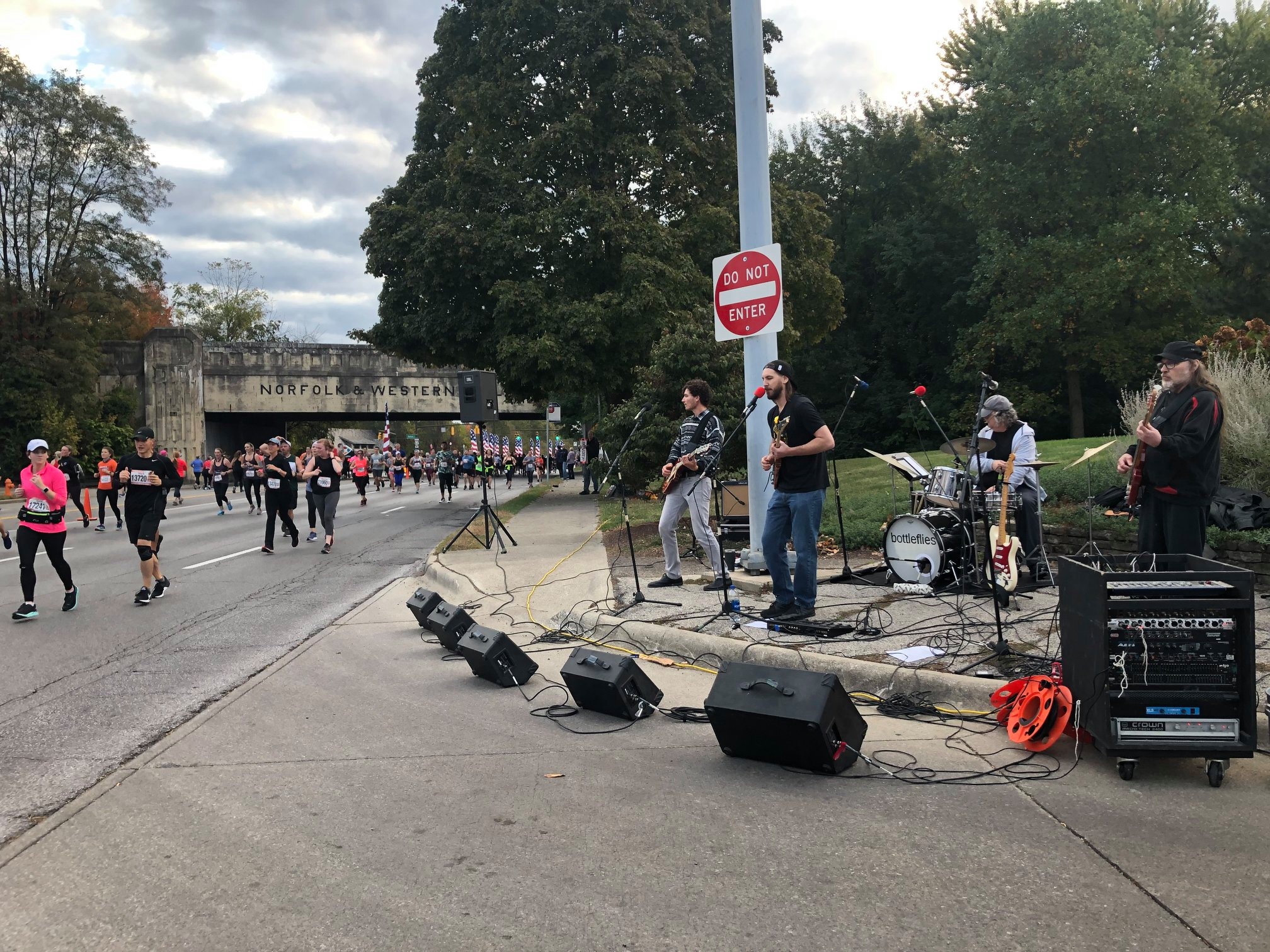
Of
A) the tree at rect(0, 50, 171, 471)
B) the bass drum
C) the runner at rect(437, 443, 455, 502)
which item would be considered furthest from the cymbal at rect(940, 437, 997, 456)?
the tree at rect(0, 50, 171, 471)

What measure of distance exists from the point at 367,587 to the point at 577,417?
39.8 meters

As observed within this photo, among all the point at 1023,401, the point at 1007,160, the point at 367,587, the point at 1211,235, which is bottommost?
the point at 367,587

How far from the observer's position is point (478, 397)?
14.9 m

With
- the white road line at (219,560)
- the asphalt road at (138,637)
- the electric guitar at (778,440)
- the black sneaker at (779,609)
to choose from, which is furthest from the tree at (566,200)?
the black sneaker at (779,609)

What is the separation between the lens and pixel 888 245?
39.3 metres

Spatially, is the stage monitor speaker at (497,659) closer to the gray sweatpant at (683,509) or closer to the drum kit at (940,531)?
the gray sweatpant at (683,509)

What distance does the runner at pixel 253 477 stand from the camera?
80.2 ft

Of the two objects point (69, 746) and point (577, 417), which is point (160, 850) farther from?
point (577, 417)

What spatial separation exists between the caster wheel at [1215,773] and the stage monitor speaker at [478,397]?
11780 millimetres

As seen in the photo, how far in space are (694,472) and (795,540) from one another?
6.73 ft

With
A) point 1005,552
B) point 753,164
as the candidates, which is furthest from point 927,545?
point 753,164

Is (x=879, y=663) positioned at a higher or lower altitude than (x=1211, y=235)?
lower

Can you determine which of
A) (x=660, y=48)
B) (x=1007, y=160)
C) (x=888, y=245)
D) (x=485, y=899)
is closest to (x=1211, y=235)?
(x=1007, y=160)

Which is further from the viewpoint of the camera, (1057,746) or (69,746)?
(69,746)
